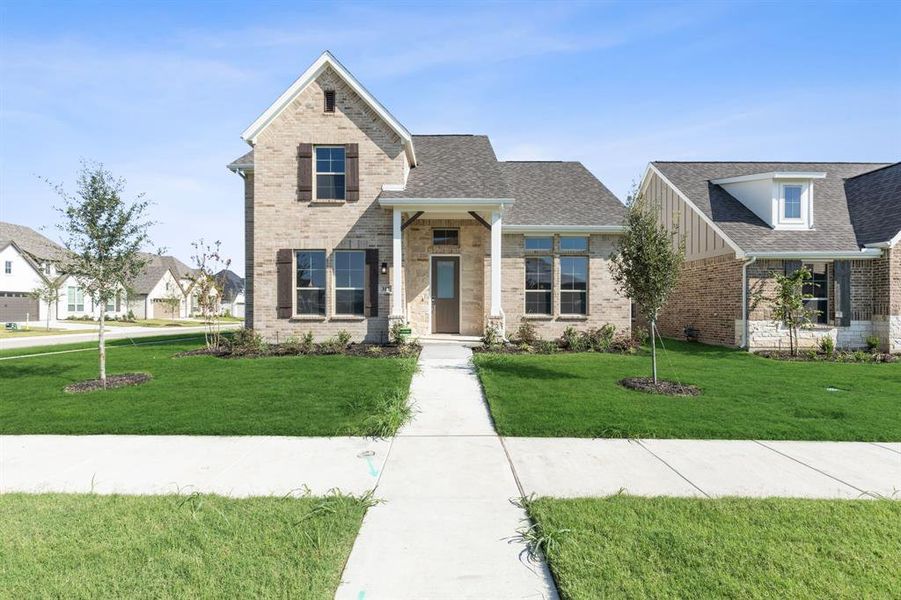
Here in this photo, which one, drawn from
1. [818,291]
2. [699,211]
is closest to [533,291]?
[699,211]

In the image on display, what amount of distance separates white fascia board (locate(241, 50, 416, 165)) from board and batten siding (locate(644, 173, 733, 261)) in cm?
923

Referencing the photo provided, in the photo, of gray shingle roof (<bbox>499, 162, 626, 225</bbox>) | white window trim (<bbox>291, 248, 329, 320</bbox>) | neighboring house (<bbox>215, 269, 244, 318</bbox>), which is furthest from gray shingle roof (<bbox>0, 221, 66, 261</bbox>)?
gray shingle roof (<bbox>499, 162, 626, 225</bbox>)

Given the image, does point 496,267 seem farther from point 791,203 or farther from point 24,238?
point 24,238

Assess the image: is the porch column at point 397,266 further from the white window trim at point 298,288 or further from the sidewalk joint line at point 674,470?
the sidewalk joint line at point 674,470

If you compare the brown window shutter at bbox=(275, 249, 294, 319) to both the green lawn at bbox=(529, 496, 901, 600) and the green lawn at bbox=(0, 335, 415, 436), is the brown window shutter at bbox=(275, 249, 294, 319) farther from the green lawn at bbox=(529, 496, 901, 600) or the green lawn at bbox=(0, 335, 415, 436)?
the green lawn at bbox=(529, 496, 901, 600)

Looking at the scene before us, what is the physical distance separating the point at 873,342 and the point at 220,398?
18342 millimetres

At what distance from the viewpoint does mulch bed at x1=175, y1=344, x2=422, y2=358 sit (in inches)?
459

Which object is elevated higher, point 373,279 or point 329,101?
point 329,101

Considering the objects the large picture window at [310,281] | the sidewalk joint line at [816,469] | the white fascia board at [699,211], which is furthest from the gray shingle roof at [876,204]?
the large picture window at [310,281]

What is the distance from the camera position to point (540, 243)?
14828 mm

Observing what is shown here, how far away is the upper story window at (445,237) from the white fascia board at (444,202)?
2.05 meters

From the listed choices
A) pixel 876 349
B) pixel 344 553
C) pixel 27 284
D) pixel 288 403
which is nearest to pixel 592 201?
pixel 876 349

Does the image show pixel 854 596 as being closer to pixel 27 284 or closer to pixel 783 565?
pixel 783 565

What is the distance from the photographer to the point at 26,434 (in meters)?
5.93
